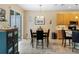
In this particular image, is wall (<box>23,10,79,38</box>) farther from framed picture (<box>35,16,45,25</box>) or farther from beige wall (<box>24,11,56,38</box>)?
framed picture (<box>35,16,45,25</box>)

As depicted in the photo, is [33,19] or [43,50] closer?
[43,50]

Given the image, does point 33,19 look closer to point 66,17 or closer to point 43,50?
point 66,17

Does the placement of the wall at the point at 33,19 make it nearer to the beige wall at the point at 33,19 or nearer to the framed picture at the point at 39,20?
the beige wall at the point at 33,19

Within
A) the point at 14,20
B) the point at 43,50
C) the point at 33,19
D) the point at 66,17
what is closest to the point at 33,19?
the point at 33,19

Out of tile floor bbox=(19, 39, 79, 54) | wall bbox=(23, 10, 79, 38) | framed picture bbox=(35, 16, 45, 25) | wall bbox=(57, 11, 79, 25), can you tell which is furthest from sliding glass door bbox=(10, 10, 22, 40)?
wall bbox=(57, 11, 79, 25)

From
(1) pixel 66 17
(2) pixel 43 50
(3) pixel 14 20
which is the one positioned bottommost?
(2) pixel 43 50

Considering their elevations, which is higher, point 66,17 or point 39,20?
point 66,17

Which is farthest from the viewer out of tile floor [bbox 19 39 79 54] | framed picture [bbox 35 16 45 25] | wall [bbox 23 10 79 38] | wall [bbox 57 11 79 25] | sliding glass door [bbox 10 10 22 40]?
wall [bbox 57 11 79 25]

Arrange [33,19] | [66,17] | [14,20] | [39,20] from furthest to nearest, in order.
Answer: [66,17], [39,20], [33,19], [14,20]

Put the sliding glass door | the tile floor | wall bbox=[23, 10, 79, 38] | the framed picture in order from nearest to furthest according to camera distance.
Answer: the tile floor
the sliding glass door
wall bbox=[23, 10, 79, 38]
the framed picture

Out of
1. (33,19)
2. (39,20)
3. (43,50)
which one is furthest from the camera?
(39,20)

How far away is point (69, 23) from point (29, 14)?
313 centimetres
